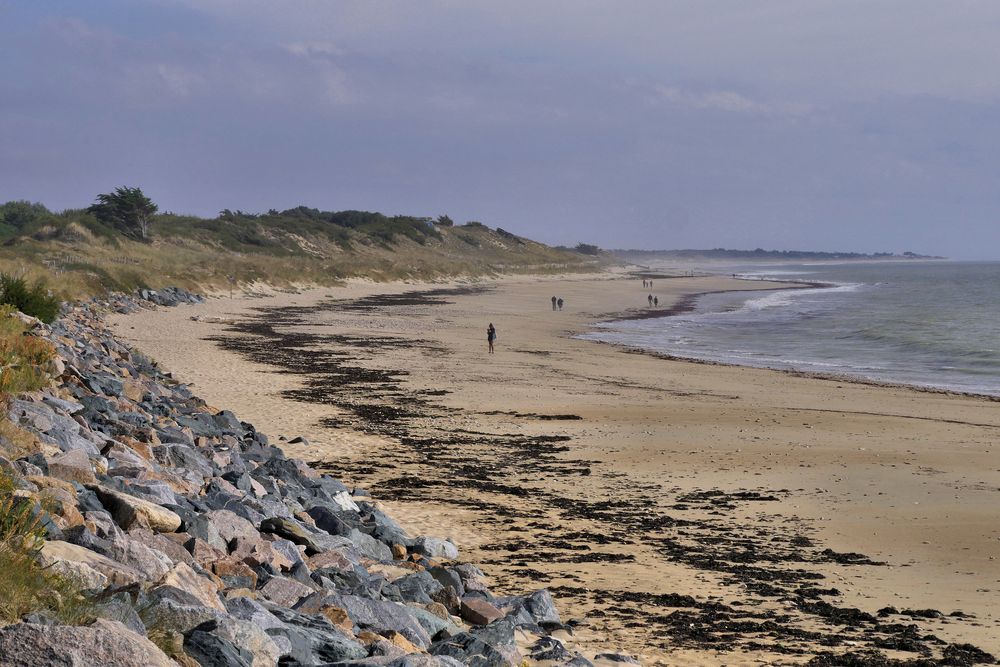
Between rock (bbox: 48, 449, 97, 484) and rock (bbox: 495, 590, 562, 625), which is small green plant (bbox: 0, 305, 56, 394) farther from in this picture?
rock (bbox: 495, 590, 562, 625)

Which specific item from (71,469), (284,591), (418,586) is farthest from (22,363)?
(284,591)

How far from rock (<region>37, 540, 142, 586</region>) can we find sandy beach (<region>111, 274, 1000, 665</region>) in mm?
3902

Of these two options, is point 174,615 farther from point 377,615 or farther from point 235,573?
point 377,615

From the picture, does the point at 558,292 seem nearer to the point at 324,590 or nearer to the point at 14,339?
the point at 14,339

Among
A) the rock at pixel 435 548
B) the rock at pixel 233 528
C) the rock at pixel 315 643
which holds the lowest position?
the rock at pixel 435 548

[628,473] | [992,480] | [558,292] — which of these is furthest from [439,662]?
[558,292]

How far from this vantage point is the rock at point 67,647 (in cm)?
374

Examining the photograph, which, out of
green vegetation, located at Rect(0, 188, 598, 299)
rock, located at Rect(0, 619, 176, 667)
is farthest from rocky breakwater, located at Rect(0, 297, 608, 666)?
green vegetation, located at Rect(0, 188, 598, 299)

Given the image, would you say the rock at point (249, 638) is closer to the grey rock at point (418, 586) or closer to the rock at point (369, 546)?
the grey rock at point (418, 586)

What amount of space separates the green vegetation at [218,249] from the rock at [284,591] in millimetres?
24560

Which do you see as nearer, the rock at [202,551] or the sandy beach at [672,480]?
the rock at [202,551]

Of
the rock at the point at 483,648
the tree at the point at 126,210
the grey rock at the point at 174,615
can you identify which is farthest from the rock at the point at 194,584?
the tree at the point at 126,210

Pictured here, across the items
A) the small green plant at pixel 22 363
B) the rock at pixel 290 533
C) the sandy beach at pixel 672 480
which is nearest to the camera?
the rock at pixel 290 533

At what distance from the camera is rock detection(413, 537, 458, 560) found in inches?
378
